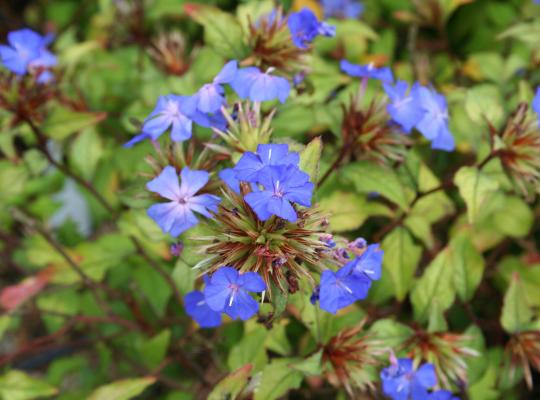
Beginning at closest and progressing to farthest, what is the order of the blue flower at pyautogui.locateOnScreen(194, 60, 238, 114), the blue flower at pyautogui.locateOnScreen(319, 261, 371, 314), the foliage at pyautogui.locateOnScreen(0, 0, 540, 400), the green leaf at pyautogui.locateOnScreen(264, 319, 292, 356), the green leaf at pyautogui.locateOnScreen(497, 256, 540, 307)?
1. the blue flower at pyautogui.locateOnScreen(319, 261, 371, 314)
2. the foliage at pyautogui.locateOnScreen(0, 0, 540, 400)
3. the blue flower at pyautogui.locateOnScreen(194, 60, 238, 114)
4. the green leaf at pyautogui.locateOnScreen(264, 319, 292, 356)
5. the green leaf at pyautogui.locateOnScreen(497, 256, 540, 307)

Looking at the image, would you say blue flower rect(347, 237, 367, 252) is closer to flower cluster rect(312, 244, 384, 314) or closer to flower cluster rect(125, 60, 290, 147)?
flower cluster rect(312, 244, 384, 314)

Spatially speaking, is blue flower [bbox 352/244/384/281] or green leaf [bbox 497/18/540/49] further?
green leaf [bbox 497/18/540/49]

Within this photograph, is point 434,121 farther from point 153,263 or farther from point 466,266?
point 153,263

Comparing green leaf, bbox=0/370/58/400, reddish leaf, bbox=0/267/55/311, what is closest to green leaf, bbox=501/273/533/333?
green leaf, bbox=0/370/58/400

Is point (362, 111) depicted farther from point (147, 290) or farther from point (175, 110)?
point (147, 290)

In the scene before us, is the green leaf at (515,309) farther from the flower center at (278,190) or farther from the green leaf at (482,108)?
the flower center at (278,190)

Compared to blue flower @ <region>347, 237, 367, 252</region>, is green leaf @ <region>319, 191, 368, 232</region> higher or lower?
lower

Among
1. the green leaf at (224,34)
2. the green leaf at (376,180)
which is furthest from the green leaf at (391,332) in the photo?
the green leaf at (224,34)
